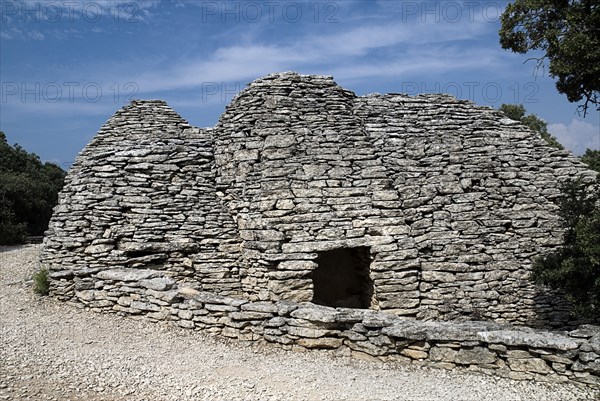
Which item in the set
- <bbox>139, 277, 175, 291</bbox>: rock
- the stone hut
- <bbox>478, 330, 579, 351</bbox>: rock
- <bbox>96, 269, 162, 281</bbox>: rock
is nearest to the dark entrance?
the stone hut

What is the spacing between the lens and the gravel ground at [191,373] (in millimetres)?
5320

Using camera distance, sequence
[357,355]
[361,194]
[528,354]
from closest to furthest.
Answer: [528,354] → [357,355] → [361,194]

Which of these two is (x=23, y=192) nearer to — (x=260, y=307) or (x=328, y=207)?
(x=328, y=207)

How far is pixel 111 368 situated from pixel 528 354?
620 centimetres

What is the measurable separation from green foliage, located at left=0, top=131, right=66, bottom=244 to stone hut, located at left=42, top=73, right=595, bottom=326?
9.82 meters

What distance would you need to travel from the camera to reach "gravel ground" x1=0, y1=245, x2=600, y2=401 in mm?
5320

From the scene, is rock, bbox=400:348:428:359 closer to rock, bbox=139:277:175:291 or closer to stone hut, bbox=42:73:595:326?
stone hut, bbox=42:73:595:326

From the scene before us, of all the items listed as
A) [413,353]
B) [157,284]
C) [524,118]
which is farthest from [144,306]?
[524,118]

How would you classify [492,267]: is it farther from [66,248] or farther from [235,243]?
[66,248]

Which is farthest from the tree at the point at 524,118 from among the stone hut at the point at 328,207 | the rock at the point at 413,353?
the rock at the point at 413,353

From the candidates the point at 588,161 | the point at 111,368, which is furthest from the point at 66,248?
the point at 588,161

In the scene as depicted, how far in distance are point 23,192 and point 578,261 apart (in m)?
23.3

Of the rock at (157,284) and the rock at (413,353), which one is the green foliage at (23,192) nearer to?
the rock at (157,284)

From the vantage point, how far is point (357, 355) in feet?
21.5
